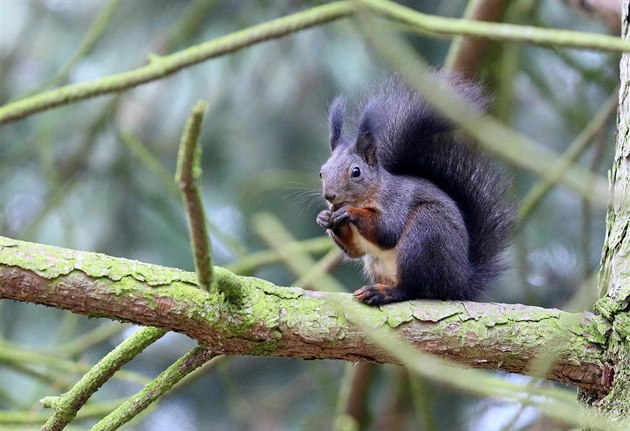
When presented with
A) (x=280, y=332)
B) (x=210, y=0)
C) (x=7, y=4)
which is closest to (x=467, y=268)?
(x=280, y=332)

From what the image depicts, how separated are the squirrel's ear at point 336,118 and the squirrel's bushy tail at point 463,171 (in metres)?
0.12

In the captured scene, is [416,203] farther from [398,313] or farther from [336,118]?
[398,313]

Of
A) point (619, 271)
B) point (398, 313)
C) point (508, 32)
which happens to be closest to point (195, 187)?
point (508, 32)

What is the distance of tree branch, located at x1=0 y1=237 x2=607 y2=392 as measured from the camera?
1.12 metres

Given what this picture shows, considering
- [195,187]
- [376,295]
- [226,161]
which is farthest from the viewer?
[226,161]

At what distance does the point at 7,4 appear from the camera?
3062 mm

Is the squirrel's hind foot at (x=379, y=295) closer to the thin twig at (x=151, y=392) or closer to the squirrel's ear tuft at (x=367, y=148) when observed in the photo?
the thin twig at (x=151, y=392)

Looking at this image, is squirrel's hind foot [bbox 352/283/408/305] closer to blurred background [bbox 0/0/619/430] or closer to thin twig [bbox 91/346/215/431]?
thin twig [bbox 91/346/215/431]

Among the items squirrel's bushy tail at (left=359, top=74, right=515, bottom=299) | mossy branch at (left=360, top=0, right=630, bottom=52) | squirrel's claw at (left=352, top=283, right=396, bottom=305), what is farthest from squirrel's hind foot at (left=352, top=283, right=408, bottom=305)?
mossy branch at (left=360, top=0, right=630, bottom=52)

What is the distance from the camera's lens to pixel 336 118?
193cm

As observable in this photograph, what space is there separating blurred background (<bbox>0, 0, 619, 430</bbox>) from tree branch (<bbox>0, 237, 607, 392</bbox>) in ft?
4.56

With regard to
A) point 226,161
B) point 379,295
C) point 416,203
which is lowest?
point 379,295

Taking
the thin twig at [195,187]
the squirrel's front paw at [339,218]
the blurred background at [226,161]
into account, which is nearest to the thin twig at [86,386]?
the thin twig at [195,187]

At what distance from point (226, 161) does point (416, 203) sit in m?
1.67
